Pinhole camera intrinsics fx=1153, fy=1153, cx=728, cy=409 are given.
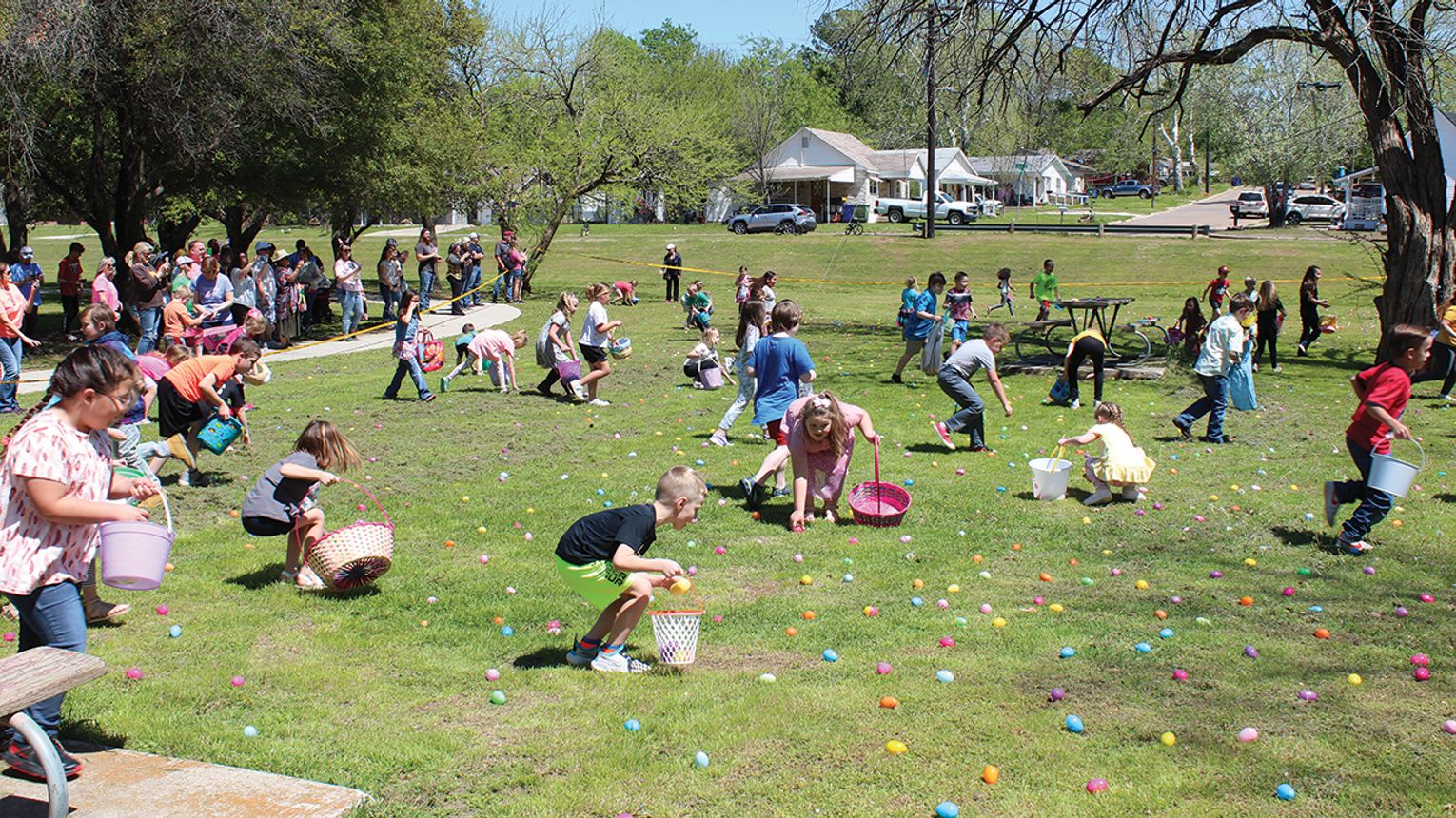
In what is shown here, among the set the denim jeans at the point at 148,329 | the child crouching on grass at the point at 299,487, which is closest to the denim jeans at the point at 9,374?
the denim jeans at the point at 148,329

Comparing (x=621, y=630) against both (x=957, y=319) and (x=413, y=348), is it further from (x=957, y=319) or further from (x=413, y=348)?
(x=957, y=319)

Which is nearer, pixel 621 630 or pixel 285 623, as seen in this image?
pixel 621 630

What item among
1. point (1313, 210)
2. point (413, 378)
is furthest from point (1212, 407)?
point (1313, 210)

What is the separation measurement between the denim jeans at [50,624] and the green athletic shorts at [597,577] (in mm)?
2054

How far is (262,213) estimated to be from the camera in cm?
2783

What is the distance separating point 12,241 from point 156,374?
19231 millimetres

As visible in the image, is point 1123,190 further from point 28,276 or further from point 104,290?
point 104,290

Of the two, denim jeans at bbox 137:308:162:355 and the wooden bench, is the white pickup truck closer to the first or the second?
denim jeans at bbox 137:308:162:355

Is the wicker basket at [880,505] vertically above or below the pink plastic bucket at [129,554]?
below

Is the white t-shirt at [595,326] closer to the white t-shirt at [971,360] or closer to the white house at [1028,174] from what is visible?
the white t-shirt at [971,360]

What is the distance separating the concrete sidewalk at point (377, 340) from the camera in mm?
17250

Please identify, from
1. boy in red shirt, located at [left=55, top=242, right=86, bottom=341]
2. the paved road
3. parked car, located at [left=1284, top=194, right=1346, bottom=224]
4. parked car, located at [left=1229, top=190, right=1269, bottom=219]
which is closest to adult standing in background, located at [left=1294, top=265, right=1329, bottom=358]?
boy in red shirt, located at [left=55, top=242, right=86, bottom=341]

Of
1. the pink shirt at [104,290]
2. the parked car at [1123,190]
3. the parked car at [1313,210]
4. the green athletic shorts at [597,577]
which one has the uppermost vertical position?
the parked car at [1123,190]

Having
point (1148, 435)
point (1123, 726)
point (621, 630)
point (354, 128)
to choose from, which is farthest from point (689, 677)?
point (354, 128)
